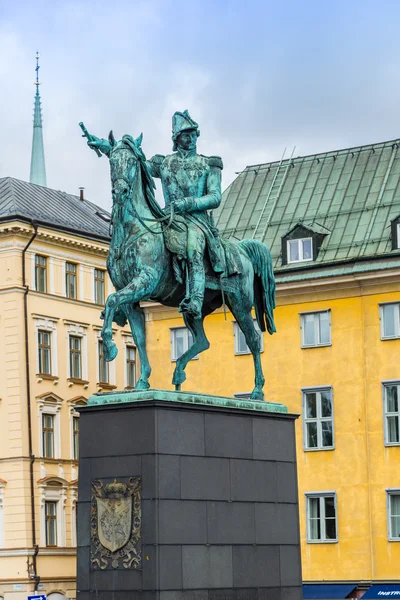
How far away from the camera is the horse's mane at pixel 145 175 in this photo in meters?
22.9

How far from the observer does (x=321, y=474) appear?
54344mm

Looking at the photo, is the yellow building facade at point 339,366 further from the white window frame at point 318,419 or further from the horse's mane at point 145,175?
the horse's mane at point 145,175

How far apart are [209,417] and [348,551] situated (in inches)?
1260

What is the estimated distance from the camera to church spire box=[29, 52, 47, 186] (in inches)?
3378

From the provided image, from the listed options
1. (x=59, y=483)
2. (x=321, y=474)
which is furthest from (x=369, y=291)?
(x=59, y=483)

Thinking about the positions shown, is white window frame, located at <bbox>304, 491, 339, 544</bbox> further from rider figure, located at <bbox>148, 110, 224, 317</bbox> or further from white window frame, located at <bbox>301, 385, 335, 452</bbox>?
rider figure, located at <bbox>148, 110, 224, 317</bbox>

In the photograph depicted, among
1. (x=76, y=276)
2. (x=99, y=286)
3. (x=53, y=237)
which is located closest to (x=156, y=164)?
(x=53, y=237)

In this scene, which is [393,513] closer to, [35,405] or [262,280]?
[35,405]

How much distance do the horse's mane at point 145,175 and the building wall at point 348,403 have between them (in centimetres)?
3105

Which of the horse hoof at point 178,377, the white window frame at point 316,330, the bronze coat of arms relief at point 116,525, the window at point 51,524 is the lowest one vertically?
the bronze coat of arms relief at point 116,525

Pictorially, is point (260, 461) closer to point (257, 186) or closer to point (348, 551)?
point (348, 551)

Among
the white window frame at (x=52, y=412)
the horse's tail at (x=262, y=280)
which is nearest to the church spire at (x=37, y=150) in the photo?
the white window frame at (x=52, y=412)

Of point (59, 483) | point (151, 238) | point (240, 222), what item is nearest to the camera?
point (151, 238)

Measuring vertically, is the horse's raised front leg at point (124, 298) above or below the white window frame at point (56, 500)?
above
